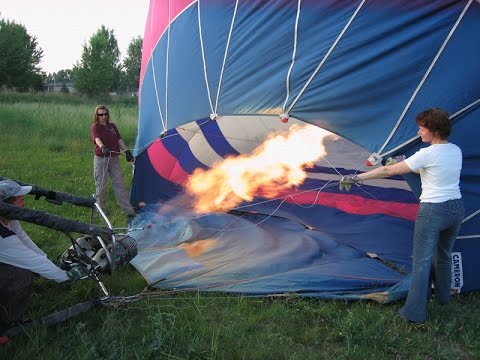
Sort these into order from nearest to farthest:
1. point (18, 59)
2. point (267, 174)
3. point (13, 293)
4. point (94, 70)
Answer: point (13, 293) < point (267, 174) < point (18, 59) < point (94, 70)

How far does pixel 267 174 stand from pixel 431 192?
113 inches

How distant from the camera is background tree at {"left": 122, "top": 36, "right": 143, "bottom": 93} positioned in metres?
44.4

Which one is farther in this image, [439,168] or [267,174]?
[267,174]

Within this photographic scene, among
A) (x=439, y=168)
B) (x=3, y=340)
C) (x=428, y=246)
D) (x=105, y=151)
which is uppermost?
(x=439, y=168)

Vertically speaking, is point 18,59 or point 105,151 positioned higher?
point 18,59

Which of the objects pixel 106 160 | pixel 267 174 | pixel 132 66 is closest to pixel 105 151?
pixel 106 160

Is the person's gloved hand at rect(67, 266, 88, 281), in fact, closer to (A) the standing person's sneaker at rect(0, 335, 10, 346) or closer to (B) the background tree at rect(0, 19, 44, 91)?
(A) the standing person's sneaker at rect(0, 335, 10, 346)

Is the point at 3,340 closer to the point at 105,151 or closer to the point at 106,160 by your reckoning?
the point at 105,151

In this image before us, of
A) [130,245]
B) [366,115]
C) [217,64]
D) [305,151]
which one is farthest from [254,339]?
[305,151]

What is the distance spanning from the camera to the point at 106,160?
5141mm

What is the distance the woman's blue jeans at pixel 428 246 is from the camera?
271cm

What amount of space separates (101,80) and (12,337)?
108ft

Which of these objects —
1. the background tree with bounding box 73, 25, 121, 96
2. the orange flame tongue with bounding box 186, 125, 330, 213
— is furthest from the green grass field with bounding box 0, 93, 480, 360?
the background tree with bounding box 73, 25, 121, 96

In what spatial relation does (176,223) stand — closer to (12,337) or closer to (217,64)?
(217,64)
